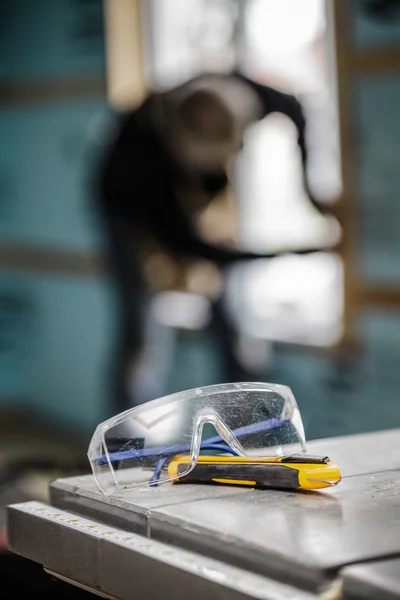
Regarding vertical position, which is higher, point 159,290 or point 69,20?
point 69,20

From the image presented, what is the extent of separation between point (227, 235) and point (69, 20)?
1.64 m

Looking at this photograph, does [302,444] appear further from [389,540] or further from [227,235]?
[227,235]

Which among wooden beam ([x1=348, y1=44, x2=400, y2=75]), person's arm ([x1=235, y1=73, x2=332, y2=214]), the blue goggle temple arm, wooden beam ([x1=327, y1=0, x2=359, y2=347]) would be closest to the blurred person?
person's arm ([x1=235, y1=73, x2=332, y2=214])

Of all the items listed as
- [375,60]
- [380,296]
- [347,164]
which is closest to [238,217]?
[347,164]

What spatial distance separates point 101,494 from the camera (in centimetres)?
113

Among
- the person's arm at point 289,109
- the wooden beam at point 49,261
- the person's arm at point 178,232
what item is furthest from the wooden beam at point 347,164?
the wooden beam at point 49,261

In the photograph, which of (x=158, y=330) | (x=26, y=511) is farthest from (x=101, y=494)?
(x=158, y=330)

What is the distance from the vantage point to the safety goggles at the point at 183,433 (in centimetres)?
113

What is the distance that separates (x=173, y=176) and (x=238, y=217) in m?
0.33

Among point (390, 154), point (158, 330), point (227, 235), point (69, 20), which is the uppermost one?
point (69, 20)

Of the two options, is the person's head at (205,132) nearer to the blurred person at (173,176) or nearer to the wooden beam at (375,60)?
the blurred person at (173,176)

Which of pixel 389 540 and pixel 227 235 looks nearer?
pixel 389 540

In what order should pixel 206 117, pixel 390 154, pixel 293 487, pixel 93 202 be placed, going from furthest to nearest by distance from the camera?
pixel 93 202, pixel 206 117, pixel 390 154, pixel 293 487

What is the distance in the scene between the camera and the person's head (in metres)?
4.45
